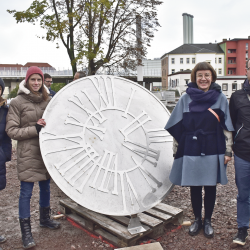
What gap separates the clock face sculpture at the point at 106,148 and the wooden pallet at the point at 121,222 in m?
0.23

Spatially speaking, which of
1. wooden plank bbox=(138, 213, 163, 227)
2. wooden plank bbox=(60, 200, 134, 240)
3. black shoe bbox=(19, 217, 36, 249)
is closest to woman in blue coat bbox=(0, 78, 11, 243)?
black shoe bbox=(19, 217, 36, 249)

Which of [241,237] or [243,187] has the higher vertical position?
[243,187]

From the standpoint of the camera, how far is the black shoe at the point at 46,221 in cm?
331

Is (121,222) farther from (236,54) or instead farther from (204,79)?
(236,54)

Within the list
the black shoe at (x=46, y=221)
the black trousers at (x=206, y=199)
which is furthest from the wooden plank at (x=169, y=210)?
the black shoe at (x=46, y=221)

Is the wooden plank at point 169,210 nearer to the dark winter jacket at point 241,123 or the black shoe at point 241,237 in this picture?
the black shoe at point 241,237

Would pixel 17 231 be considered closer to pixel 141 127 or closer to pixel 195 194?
pixel 141 127

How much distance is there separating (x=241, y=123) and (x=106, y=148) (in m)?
1.43

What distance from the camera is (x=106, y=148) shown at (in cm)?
299

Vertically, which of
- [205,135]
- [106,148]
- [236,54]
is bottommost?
[106,148]

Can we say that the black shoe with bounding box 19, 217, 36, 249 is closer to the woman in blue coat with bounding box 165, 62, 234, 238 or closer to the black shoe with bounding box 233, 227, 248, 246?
the woman in blue coat with bounding box 165, 62, 234, 238

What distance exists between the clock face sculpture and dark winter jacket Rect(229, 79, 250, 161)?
32.2 inches

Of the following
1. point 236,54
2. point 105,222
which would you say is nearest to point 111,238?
point 105,222

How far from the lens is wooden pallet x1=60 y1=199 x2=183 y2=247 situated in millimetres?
2848
